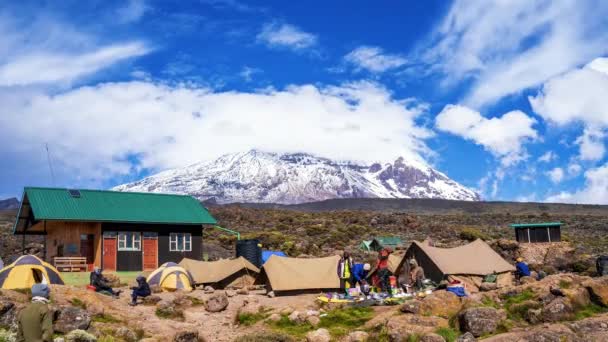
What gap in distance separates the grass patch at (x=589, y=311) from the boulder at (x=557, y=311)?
0.57ft

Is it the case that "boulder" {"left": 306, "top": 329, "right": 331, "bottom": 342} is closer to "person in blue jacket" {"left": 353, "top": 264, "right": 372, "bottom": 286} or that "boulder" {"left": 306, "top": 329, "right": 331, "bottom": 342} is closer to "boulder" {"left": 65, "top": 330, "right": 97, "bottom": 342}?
"boulder" {"left": 65, "top": 330, "right": 97, "bottom": 342}

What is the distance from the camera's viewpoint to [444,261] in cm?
2266

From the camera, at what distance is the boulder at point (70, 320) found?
44.7 feet

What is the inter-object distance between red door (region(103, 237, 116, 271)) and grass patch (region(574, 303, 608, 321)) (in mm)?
26665

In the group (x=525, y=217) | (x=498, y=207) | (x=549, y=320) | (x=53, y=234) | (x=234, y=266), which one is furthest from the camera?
(x=498, y=207)

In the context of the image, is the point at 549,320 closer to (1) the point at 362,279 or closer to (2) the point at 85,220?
(1) the point at 362,279

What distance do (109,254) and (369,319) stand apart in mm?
22332

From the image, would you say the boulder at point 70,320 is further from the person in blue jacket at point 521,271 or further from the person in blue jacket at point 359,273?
the person in blue jacket at point 521,271

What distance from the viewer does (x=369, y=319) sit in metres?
16.1

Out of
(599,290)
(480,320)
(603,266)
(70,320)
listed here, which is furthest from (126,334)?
(603,266)

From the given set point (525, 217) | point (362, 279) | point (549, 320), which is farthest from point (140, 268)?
point (525, 217)

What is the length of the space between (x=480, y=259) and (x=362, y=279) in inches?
238

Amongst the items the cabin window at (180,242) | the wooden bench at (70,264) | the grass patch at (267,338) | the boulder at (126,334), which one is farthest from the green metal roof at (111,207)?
the grass patch at (267,338)

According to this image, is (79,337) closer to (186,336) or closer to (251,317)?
(186,336)
